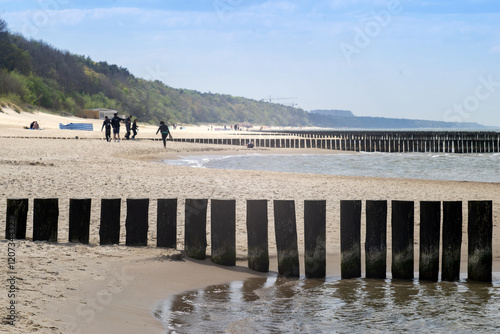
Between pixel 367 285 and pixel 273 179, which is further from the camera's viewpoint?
pixel 273 179

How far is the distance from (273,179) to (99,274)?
41.4 ft

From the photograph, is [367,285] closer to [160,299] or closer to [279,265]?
[279,265]

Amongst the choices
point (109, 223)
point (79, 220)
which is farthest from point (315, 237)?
point (79, 220)

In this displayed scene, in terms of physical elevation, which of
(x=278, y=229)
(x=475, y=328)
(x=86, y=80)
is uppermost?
(x=86, y=80)

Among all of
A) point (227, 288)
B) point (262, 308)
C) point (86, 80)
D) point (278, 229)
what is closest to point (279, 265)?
point (278, 229)

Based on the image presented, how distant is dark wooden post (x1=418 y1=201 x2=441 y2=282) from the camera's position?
25.3 ft

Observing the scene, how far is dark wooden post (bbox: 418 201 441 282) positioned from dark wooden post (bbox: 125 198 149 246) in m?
3.92

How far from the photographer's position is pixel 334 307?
6.54 m

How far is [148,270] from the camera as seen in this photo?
740 cm

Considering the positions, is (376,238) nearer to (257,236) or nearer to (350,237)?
(350,237)

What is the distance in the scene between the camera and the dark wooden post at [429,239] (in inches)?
304

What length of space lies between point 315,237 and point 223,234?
132 cm

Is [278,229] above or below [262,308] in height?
above

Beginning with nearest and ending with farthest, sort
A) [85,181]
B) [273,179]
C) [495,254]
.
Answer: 1. [495,254]
2. [85,181]
3. [273,179]
